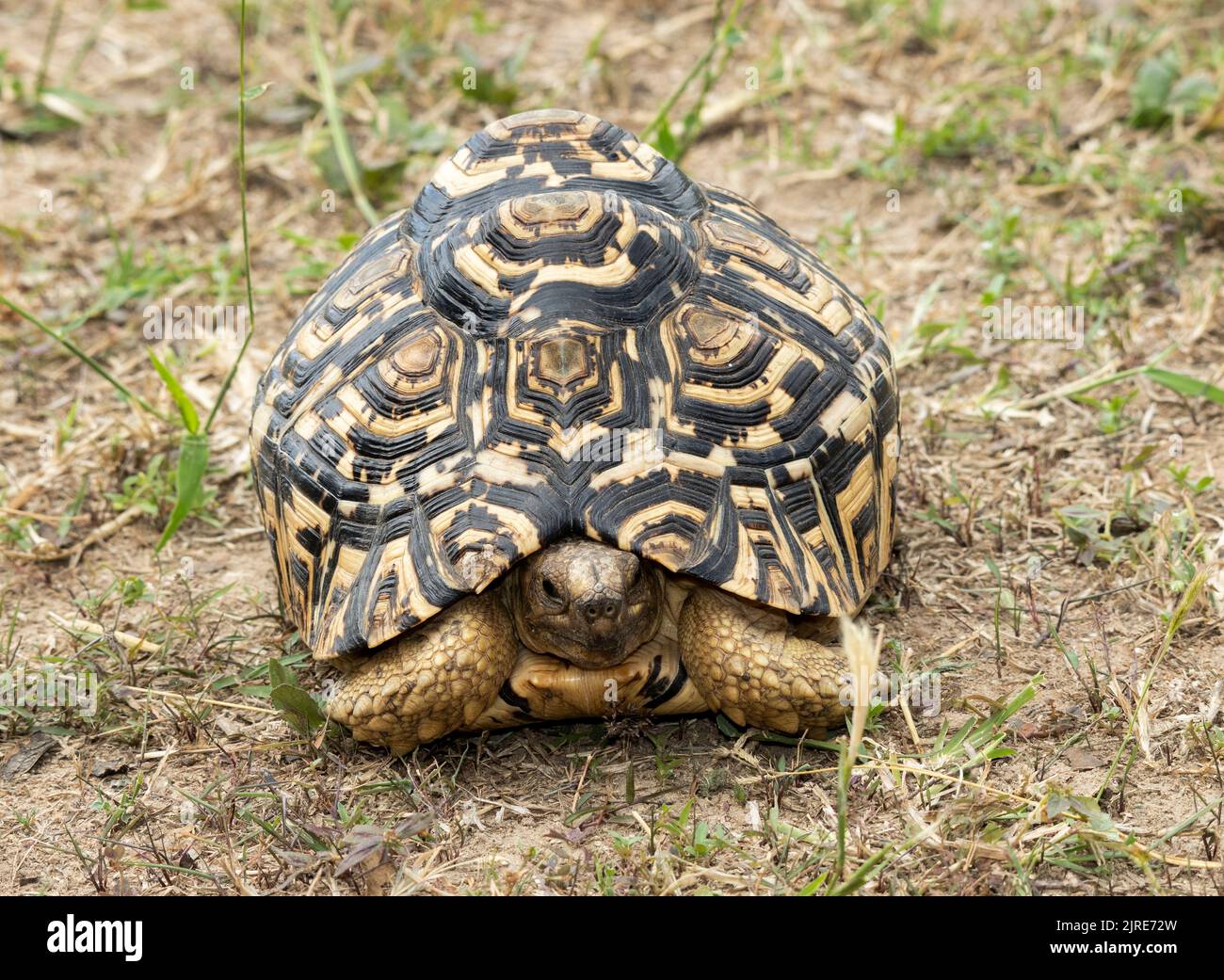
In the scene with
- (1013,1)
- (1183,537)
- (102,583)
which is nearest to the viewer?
(1183,537)

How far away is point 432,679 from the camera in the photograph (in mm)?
3029

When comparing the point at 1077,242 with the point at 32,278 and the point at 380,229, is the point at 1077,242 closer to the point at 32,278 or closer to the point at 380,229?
the point at 380,229

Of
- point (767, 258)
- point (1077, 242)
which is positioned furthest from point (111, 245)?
point (1077, 242)

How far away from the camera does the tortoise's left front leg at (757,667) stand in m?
3.04

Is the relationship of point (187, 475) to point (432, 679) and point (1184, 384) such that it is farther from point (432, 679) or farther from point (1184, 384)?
point (1184, 384)

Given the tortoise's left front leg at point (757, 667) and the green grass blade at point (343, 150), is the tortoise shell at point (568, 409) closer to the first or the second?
the tortoise's left front leg at point (757, 667)

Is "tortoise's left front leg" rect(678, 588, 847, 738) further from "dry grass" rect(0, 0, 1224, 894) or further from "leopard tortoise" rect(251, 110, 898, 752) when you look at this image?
"dry grass" rect(0, 0, 1224, 894)

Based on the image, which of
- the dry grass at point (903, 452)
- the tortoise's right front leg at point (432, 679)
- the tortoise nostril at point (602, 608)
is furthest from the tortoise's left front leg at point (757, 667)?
the tortoise's right front leg at point (432, 679)

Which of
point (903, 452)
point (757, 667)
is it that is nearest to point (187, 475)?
point (757, 667)

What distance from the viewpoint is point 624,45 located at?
672cm

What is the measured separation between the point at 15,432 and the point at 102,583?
0.94m

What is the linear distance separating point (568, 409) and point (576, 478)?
161 mm

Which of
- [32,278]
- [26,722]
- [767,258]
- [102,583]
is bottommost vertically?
[26,722]

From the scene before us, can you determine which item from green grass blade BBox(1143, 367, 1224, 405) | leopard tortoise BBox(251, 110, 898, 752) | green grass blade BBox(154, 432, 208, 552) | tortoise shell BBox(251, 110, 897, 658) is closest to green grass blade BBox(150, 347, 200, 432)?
green grass blade BBox(154, 432, 208, 552)
